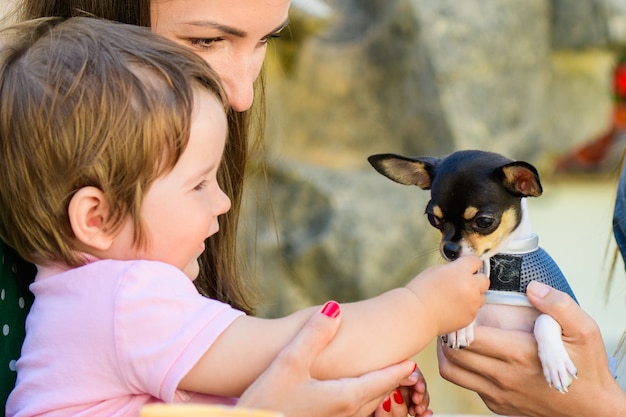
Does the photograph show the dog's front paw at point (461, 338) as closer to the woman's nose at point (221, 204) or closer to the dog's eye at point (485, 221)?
the dog's eye at point (485, 221)

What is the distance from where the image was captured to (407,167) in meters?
1.71

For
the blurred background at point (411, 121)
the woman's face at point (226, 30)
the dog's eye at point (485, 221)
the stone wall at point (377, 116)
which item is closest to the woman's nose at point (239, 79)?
the woman's face at point (226, 30)

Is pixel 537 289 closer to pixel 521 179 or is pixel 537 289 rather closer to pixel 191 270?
pixel 521 179

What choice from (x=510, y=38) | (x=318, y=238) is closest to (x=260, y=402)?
(x=318, y=238)

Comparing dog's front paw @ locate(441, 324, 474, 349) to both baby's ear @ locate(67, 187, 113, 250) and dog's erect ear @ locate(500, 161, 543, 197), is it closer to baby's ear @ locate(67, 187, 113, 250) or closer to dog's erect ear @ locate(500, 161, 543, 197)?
dog's erect ear @ locate(500, 161, 543, 197)

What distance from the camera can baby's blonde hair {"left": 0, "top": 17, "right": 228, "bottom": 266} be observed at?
1.32 metres

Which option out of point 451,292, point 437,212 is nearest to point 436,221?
point 437,212

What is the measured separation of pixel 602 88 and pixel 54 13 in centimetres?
503

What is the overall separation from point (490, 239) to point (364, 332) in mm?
361

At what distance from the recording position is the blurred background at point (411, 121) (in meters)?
4.77

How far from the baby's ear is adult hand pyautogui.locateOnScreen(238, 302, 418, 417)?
0.31 meters

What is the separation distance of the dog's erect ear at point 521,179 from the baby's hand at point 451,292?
0.58 ft

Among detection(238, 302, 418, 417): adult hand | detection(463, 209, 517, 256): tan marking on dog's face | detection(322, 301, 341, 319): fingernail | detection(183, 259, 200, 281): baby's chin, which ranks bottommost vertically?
detection(238, 302, 418, 417): adult hand

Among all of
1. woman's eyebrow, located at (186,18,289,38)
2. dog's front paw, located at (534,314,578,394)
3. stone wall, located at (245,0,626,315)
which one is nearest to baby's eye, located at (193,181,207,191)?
woman's eyebrow, located at (186,18,289,38)
